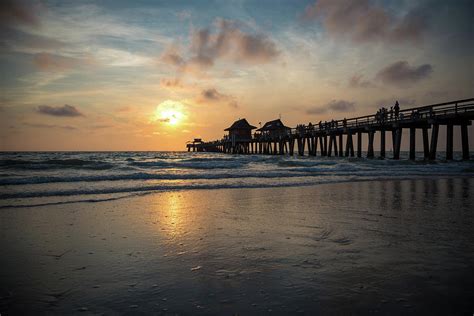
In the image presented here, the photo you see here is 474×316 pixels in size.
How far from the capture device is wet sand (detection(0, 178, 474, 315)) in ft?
7.65

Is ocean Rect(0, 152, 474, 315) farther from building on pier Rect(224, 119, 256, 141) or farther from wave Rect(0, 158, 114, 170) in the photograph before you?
building on pier Rect(224, 119, 256, 141)

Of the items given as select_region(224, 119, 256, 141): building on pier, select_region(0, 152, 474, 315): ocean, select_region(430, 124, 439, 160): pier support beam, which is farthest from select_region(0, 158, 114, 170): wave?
select_region(224, 119, 256, 141): building on pier

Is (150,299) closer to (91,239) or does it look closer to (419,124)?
(91,239)

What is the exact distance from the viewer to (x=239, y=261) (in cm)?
331

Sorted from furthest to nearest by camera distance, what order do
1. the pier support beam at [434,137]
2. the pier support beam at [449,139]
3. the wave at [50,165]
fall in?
the pier support beam at [434,137], the pier support beam at [449,139], the wave at [50,165]

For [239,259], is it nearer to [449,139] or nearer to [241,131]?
[449,139]

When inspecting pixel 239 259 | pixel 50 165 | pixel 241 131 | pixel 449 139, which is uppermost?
pixel 241 131

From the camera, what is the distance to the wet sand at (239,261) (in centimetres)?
233

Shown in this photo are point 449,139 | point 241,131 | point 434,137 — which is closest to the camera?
point 449,139

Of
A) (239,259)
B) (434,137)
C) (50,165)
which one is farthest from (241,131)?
(239,259)

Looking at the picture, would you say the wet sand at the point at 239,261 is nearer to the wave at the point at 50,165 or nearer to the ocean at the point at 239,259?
the ocean at the point at 239,259

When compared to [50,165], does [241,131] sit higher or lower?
higher

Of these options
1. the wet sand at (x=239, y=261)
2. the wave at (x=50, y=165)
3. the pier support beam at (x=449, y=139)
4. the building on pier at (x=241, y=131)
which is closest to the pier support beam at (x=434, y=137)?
the pier support beam at (x=449, y=139)

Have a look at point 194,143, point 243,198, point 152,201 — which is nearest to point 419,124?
point 243,198
